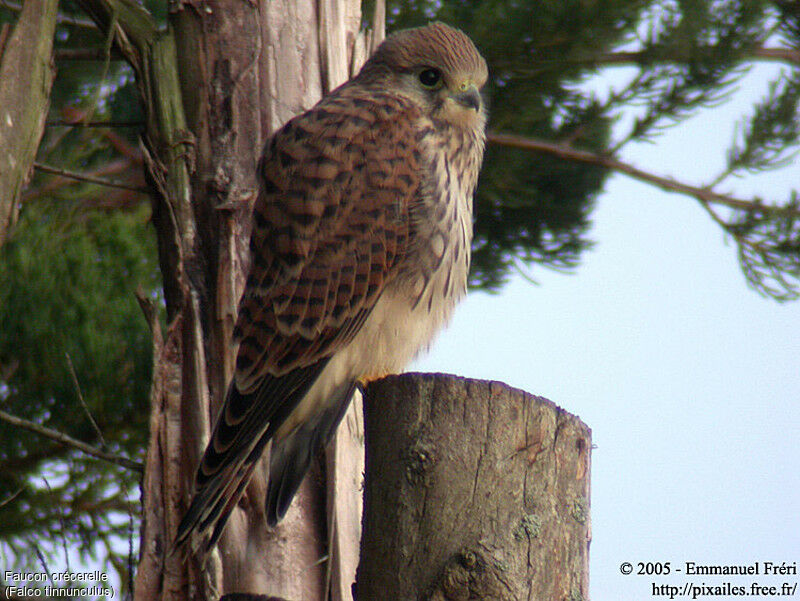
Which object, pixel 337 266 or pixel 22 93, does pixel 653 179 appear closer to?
pixel 337 266

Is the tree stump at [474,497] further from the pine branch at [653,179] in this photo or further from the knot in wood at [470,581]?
the pine branch at [653,179]

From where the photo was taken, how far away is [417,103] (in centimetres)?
276

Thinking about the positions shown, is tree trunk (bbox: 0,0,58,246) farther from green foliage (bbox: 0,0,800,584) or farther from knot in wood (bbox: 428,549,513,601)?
knot in wood (bbox: 428,549,513,601)

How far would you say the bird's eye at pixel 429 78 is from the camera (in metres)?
2.79

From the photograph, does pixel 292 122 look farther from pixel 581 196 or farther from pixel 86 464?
pixel 581 196

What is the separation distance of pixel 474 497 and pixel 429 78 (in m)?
1.35

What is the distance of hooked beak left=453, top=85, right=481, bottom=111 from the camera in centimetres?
274

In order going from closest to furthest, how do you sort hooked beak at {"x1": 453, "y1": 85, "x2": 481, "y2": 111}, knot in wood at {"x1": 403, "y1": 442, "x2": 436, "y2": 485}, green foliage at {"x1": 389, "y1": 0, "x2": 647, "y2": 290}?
knot in wood at {"x1": 403, "y1": 442, "x2": 436, "y2": 485} → hooked beak at {"x1": 453, "y1": 85, "x2": 481, "y2": 111} → green foliage at {"x1": 389, "y1": 0, "x2": 647, "y2": 290}

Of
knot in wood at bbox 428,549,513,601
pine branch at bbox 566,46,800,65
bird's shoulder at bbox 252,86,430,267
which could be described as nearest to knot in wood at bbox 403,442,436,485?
knot in wood at bbox 428,549,513,601

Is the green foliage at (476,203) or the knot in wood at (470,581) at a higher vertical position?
the green foliage at (476,203)

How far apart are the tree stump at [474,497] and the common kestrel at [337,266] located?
0.43 metres

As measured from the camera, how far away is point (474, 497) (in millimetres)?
1854

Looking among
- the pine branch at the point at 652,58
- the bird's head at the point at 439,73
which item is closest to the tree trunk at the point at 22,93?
the bird's head at the point at 439,73

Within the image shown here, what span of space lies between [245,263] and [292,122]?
1.37 feet
